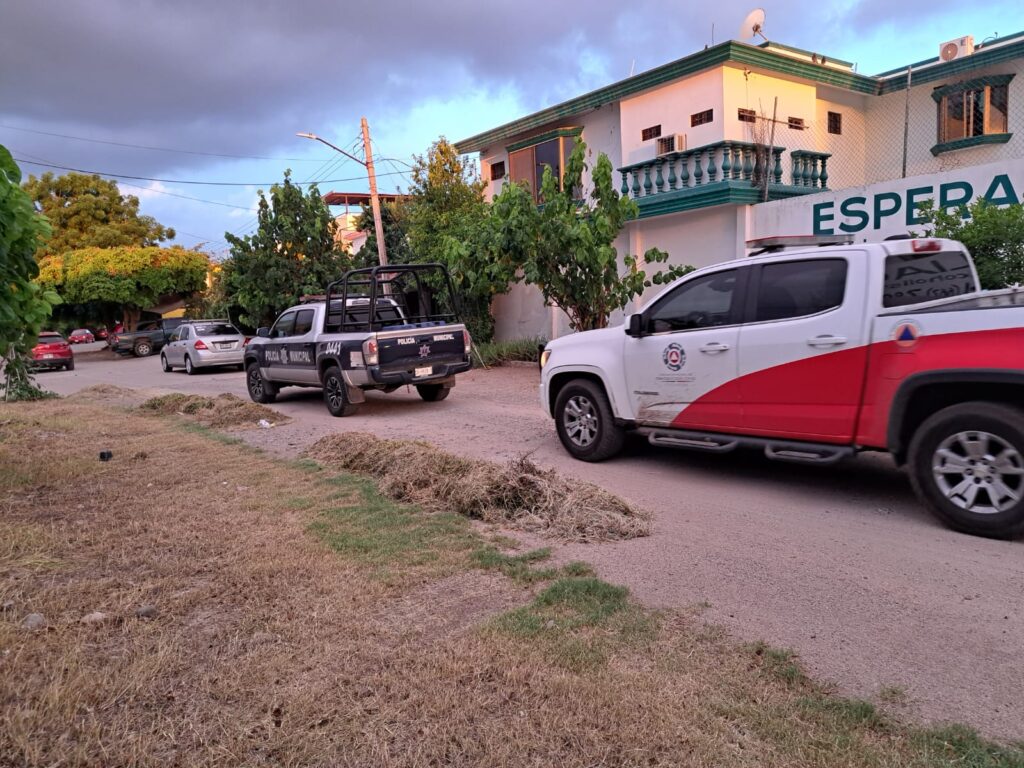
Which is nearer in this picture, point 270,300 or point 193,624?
point 193,624

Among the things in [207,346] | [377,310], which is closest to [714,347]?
[377,310]

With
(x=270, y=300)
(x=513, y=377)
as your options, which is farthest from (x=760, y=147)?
(x=270, y=300)

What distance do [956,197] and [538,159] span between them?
36.7ft

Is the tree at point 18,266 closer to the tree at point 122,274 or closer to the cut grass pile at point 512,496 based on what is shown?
the cut grass pile at point 512,496

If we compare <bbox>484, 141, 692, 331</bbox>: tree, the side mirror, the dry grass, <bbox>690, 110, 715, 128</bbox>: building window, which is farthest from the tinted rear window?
<bbox>690, 110, 715, 128</bbox>: building window

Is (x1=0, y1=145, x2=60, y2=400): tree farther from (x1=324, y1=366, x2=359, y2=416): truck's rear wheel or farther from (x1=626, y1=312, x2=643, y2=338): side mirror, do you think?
(x1=626, y1=312, x2=643, y2=338): side mirror

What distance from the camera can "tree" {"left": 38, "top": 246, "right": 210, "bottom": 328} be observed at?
108 feet

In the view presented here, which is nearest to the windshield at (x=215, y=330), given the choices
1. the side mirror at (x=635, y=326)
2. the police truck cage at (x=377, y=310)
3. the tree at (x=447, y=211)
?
the tree at (x=447, y=211)

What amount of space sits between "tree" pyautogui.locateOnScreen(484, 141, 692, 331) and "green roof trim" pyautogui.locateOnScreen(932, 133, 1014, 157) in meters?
6.01

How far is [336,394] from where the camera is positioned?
1155 centimetres

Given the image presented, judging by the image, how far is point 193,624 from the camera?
3.80 m

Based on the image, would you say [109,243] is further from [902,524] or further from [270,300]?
[902,524]

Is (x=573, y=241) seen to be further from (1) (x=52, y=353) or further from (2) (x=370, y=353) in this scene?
(1) (x=52, y=353)

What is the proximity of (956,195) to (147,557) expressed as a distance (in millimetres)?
11389
